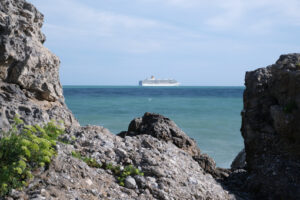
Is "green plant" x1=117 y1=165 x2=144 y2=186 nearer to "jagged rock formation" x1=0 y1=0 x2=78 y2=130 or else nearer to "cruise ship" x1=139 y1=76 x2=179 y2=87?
"jagged rock formation" x1=0 y1=0 x2=78 y2=130

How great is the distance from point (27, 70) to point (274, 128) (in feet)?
16.1

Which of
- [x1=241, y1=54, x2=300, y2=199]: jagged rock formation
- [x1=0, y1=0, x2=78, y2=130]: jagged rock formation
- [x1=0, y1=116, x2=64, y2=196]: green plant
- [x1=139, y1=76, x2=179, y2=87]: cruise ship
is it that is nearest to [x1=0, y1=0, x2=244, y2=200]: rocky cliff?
[x1=0, y1=0, x2=78, y2=130]: jagged rock formation

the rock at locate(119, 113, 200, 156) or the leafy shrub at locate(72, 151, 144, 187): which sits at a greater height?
the rock at locate(119, 113, 200, 156)

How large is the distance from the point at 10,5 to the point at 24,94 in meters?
1.72

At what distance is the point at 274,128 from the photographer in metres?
7.21

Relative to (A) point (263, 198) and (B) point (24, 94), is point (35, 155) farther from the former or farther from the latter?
(A) point (263, 198)

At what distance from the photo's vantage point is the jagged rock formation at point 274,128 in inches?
261

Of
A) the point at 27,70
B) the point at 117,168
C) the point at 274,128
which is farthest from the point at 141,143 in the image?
the point at 274,128

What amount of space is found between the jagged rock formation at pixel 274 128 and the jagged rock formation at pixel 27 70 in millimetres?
3673

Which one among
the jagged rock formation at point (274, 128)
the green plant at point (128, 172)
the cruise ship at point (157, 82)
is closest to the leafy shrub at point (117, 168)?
the green plant at point (128, 172)

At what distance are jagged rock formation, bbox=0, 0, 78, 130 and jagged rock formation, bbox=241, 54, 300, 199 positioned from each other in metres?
3.67

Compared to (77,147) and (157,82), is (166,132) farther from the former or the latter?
(157,82)

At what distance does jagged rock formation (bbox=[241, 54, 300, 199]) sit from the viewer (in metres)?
6.64

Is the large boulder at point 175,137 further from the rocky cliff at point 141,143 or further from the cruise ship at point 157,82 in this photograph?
the cruise ship at point 157,82
